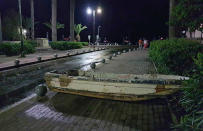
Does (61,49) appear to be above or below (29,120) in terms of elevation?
above

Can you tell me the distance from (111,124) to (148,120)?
3.35 feet

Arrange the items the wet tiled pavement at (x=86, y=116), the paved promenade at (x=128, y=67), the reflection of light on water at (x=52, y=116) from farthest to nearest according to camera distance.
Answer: the paved promenade at (x=128, y=67) < the reflection of light on water at (x=52, y=116) < the wet tiled pavement at (x=86, y=116)

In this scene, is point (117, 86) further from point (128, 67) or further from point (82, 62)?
point (82, 62)

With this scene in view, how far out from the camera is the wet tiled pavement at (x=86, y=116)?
467 cm

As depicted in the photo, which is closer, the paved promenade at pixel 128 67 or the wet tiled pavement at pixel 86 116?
the wet tiled pavement at pixel 86 116

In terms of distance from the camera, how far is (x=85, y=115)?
17.8 feet

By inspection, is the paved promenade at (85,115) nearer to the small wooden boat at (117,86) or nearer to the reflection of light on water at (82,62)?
the small wooden boat at (117,86)

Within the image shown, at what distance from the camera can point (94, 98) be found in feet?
22.5

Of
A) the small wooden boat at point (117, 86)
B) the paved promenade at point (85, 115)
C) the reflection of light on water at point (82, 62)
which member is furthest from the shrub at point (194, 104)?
the reflection of light on water at point (82, 62)

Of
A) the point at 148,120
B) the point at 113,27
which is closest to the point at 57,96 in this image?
the point at 148,120

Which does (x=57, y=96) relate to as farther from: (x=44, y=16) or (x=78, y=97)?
(x=44, y=16)

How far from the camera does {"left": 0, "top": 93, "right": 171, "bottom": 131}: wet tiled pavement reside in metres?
4.67

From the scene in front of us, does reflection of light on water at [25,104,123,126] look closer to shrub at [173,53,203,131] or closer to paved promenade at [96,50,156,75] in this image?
shrub at [173,53,203,131]

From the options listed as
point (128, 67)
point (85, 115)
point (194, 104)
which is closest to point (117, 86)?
point (85, 115)
